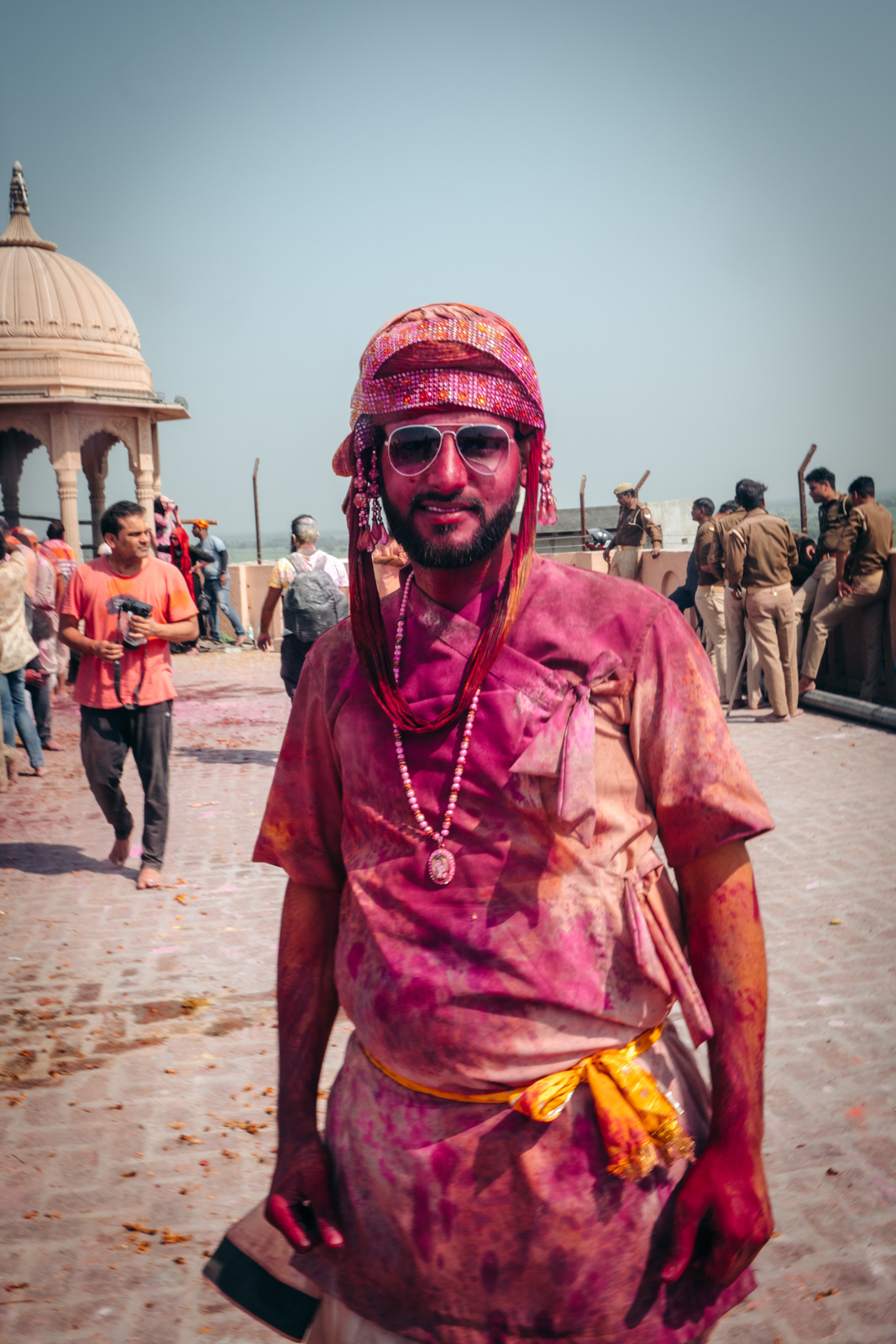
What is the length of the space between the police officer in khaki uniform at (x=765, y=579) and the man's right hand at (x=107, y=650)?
6.91m

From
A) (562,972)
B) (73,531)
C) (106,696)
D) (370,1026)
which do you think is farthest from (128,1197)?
(73,531)

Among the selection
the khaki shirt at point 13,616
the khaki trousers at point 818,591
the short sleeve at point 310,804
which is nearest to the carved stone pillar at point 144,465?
the khaki shirt at point 13,616

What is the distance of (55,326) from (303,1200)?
3312 cm

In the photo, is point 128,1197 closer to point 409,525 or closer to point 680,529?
point 409,525

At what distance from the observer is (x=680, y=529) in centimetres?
3297

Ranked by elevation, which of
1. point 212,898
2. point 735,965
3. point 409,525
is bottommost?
point 212,898

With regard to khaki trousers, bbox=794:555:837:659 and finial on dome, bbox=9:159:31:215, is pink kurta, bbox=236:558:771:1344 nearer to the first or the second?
khaki trousers, bbox=794:555:837:659

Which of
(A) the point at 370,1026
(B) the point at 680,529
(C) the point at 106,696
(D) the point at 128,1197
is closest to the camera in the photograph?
(A) the point at 370,1026

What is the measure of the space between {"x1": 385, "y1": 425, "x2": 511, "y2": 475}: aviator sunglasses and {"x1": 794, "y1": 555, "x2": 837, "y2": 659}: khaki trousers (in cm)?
1059

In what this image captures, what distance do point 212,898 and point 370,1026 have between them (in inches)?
214

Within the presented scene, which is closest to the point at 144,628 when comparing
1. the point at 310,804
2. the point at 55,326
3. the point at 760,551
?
the point at 310,804

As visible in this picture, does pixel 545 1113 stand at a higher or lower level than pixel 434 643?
lower

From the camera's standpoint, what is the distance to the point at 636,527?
17.1 meters

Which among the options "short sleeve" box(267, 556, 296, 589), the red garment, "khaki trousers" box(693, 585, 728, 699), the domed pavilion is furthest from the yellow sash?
the domed pavilion
